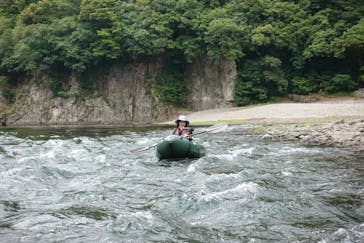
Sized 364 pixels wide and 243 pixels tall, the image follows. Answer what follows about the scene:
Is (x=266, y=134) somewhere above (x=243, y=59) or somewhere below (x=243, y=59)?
below

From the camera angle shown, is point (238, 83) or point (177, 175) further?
point (238, 83)

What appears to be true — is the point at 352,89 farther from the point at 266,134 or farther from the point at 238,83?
the point at 266,134

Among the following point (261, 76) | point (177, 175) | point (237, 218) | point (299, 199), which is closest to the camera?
point (237, 218)

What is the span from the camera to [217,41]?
42.6 meters

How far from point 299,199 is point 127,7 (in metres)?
40.3

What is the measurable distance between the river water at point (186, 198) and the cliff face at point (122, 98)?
27.5 metres

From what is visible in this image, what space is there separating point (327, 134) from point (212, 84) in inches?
1005

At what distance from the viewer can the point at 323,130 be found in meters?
22.4

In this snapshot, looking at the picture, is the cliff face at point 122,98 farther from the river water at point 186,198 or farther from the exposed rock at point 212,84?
the river water at point 186,198

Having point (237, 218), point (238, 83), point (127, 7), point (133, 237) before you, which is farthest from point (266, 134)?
point (127, 7)

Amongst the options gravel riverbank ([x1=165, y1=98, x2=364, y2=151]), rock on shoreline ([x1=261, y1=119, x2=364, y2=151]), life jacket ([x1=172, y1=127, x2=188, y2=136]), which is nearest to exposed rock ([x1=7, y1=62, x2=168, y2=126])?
gravel riverbank ([x1=165, y1=98, x2=364, y2=151])

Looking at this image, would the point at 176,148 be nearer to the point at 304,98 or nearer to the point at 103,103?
the point at 304,98

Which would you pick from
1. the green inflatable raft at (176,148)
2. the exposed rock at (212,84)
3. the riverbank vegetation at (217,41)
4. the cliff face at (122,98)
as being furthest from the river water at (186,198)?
the cliff face at (122,98)

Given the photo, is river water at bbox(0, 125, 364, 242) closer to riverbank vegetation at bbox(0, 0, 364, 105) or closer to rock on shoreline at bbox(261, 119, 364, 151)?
rock on shoreline at bbox(261, 119, 364, 151)
